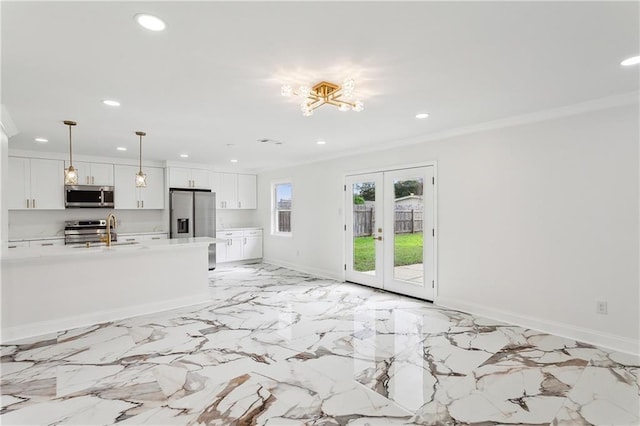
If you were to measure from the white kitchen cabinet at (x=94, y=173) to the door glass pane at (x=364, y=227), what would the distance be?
4664mm

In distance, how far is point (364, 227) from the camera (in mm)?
5617

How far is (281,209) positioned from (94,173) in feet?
12.3

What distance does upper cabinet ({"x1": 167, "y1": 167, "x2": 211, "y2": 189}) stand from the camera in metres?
6.89

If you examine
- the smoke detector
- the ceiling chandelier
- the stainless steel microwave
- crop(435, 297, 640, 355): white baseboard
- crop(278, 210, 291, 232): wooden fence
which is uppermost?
the smoke detector

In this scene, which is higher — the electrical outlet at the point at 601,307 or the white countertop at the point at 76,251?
the white countertop at the point at 76,251

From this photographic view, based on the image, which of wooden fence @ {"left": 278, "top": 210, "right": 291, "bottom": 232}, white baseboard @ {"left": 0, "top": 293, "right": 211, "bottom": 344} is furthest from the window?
white baseboard @ {"left": 0, "top": 293, "right": 211, "bottom": 344}

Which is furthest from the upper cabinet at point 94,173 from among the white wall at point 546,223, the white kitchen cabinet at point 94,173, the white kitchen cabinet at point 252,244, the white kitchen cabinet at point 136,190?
the white wall at point 546,223

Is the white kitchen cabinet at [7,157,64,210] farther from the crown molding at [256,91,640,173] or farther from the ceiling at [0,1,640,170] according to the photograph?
the crown molding at [256,91,640,173]

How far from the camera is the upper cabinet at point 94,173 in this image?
6000mm

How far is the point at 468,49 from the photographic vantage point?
2168mm

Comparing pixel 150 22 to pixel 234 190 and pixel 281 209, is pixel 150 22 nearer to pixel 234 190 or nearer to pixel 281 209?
pixel 281 209

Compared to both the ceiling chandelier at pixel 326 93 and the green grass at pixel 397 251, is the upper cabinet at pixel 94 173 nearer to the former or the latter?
the green grass at pixel 397 251

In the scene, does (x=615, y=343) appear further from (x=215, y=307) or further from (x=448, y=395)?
(x=215, y=307)

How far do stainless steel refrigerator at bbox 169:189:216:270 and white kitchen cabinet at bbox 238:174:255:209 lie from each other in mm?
801
